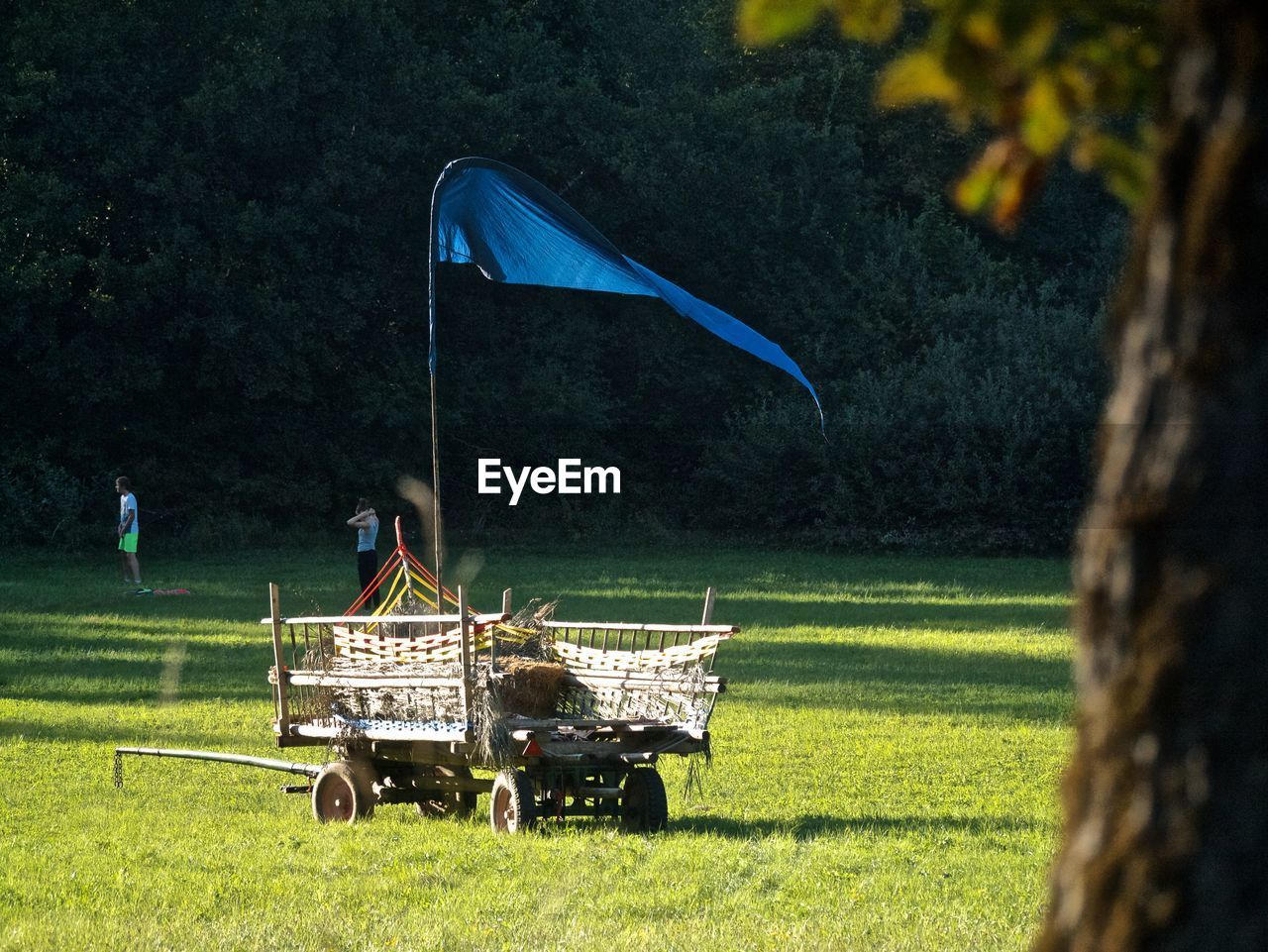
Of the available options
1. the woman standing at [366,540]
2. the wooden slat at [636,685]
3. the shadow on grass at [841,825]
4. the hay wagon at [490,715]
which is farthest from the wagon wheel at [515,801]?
the woman standing at [366,540]

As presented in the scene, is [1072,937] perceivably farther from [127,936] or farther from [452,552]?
[452,552]

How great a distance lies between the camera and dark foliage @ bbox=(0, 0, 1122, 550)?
36.4 m

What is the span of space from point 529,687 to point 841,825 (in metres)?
2.03

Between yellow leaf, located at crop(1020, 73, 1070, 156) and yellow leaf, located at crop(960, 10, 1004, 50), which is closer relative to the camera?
yellow leaf, located at crop(960, 10, 1004, 50)

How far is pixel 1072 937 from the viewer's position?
100 inches

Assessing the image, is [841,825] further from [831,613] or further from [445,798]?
[831,613]

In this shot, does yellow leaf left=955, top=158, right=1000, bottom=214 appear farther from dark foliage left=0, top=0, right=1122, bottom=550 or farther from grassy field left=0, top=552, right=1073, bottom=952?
dark foliage left=0, top=0, right=1122, bottom=550

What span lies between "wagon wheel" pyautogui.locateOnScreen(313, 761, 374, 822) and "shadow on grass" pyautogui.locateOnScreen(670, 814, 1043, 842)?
1.86 meters

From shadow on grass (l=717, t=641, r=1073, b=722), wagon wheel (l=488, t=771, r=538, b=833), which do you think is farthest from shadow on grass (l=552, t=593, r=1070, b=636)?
wagon wheel (l=488, t=771, r=538, b=833)

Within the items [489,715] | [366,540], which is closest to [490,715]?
[489,715]

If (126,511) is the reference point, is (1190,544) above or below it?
below

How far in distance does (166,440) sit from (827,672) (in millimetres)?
23501

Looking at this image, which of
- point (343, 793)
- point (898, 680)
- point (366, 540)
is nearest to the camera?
point (343, 793)

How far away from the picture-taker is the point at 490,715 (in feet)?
32.7
